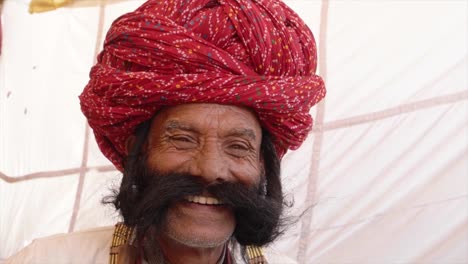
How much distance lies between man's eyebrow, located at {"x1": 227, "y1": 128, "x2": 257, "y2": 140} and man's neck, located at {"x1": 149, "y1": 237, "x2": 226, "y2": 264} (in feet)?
1.01

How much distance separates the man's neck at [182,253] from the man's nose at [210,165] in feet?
0.73

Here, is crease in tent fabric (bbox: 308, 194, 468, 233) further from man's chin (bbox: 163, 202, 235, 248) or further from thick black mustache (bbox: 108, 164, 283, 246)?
man's chin (bbox: 163, 202, 235, 248)

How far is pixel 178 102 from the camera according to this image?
5.18 ft

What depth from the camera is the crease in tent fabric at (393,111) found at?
2344mm

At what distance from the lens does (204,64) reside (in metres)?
1.56

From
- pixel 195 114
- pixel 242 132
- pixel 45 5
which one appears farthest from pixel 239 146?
pixel 45 5

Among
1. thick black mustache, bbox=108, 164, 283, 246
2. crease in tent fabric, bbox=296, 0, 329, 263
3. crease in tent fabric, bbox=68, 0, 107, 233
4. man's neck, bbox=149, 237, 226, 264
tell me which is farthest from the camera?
crease in tent fabric, bbox=68, 0, 107, 233

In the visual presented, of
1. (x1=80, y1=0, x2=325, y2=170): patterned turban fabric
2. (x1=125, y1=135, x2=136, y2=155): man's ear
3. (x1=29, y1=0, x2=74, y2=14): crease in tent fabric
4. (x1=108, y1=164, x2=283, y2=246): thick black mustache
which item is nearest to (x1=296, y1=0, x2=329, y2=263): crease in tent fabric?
(x1=108, y1=164, x2=283, y2=246): thick black mustache

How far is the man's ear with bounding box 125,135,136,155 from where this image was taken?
174 centimetres

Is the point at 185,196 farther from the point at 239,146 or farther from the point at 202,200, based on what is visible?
the point at 239,146

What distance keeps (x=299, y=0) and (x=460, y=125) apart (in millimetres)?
763

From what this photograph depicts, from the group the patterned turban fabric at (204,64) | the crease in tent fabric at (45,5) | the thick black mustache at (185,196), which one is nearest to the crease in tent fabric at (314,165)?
the thick black mustache at (185,196)

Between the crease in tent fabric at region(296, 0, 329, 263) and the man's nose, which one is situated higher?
the man's nose

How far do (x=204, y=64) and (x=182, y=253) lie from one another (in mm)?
478
